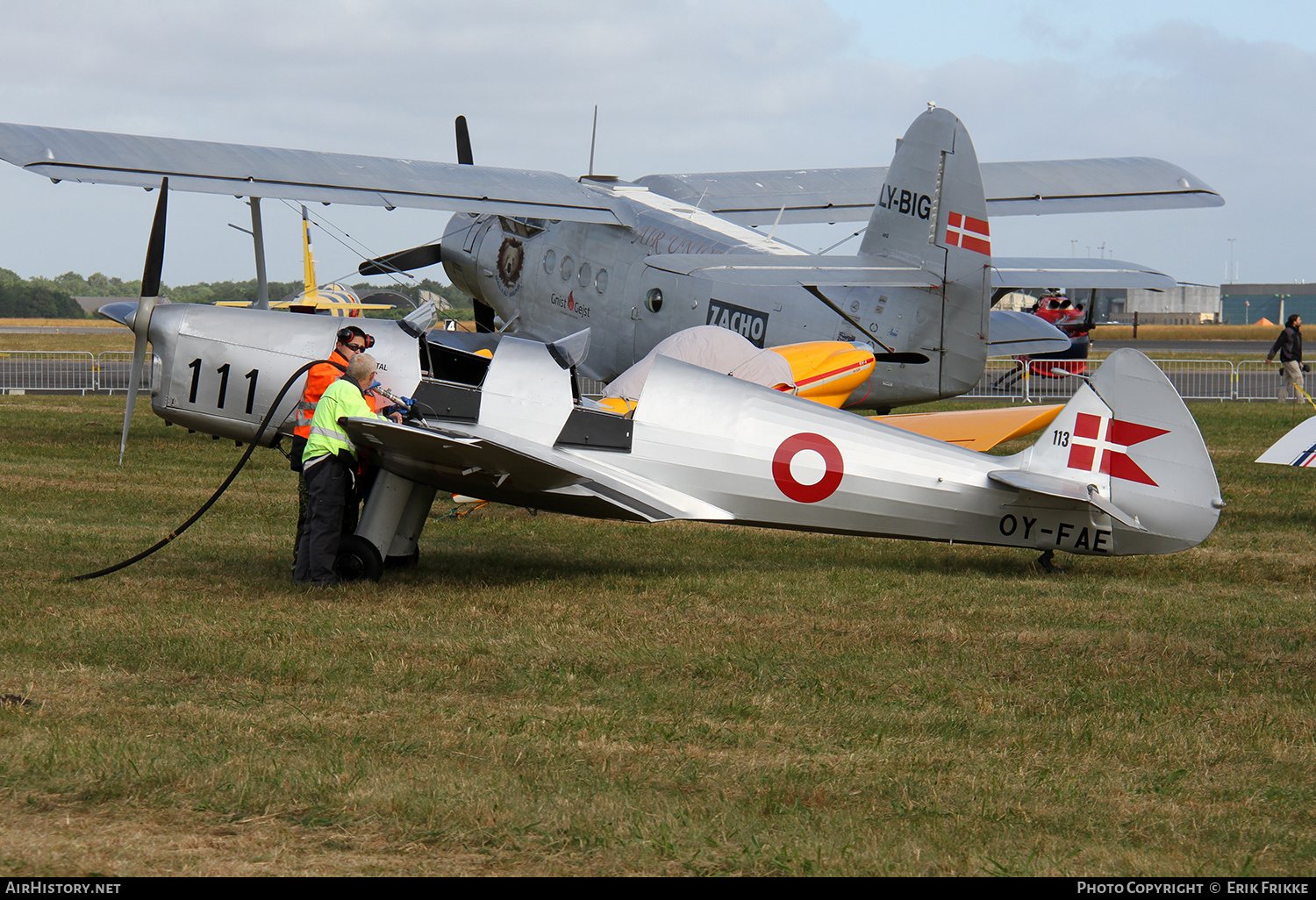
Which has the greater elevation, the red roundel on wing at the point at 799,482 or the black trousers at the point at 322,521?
the red roundel on wing at the point at 799,482

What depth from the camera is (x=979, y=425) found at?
31.7 feet

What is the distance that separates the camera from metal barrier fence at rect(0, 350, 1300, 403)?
24359mm

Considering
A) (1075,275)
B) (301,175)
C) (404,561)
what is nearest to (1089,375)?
(1075,275)

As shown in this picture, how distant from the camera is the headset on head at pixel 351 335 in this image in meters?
7.48

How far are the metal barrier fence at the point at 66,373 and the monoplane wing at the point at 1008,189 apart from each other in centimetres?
1062

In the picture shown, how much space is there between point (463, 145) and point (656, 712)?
1405 cm

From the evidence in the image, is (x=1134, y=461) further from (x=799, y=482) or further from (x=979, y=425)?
(x=979, y=425)

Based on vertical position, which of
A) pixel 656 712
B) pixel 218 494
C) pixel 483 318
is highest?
pixel 483 318

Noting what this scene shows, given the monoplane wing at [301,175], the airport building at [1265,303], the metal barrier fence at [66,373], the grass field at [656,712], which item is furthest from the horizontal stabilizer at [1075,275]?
the airport building at [1265,303]

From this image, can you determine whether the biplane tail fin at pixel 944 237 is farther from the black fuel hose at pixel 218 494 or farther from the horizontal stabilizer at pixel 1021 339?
the black fuel hose at pixel 218 494

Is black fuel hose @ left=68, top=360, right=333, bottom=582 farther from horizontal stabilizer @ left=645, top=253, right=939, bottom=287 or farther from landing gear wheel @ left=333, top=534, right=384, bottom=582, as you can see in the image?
horizontal stabilizer @ left=645, top=253, right=939, bottom=287

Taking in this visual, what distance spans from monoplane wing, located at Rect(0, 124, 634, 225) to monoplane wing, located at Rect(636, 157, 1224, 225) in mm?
3107

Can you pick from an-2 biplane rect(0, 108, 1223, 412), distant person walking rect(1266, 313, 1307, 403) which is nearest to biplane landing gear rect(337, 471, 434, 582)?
an-2 biplane rect(0, 108, 1223, 412)

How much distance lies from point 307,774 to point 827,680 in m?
2.44
